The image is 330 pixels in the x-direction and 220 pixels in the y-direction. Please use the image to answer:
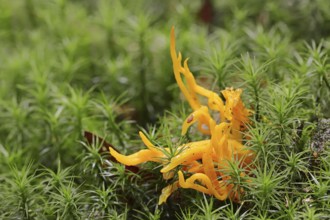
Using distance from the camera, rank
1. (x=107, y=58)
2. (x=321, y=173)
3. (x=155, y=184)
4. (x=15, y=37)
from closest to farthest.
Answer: (x=321, y=173) < (x=155, y=184) < (x=107, y=58) < (x=15, y=37)

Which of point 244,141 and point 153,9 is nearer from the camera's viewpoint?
point 244,141

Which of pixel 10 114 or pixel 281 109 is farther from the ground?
pixel 281 109

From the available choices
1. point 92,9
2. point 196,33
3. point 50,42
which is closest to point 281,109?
point 196,33

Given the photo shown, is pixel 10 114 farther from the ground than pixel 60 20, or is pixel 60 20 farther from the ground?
pixel 60 20

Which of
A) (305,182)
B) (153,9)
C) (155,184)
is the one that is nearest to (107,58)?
(153,9)

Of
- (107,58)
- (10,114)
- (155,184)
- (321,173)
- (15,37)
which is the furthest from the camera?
(15,37)

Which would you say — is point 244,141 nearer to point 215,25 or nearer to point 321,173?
point 321,173

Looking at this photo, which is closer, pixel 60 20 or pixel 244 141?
pixel 244 141

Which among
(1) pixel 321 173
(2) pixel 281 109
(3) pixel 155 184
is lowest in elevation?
(3) pixel 155 184

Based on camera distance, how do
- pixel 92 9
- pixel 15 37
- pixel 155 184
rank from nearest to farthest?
1. pixel 155 184
2. pixel 15 37
3. pixel 92 9

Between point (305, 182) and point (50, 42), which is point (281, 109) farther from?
point (50, 42)
